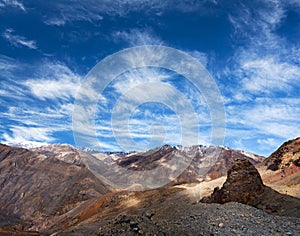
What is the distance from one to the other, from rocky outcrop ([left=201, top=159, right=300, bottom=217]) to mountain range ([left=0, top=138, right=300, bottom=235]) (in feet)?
0.21

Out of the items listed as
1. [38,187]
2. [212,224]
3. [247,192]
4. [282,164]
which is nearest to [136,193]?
[282,164]

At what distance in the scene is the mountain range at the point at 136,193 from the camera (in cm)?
1645

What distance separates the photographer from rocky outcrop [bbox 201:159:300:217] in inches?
754

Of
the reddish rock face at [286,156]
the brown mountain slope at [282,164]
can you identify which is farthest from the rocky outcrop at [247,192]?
the reddish rock face at [286,156]

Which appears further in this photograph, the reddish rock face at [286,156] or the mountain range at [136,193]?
the reddish rock face at [286,156]

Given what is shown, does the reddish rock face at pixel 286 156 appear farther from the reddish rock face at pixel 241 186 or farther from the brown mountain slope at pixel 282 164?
the reddish rock face at pixel 241 186

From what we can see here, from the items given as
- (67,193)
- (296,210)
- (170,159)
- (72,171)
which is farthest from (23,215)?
(170,159)

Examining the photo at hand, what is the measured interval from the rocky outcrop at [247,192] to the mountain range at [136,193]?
0.06 meters

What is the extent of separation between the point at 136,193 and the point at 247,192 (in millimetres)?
34774

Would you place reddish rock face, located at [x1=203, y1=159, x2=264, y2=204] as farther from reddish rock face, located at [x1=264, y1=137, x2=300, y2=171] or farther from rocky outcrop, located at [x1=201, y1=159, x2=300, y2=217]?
reddish rock face, located at [x1=264, y1=137, x2=300, y2=171]

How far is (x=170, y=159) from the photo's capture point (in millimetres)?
156875

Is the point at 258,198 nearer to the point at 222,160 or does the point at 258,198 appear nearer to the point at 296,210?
the point at 296,210

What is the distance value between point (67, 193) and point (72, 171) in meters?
20.8

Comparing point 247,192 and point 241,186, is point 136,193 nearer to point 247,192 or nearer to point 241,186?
point 241,186
